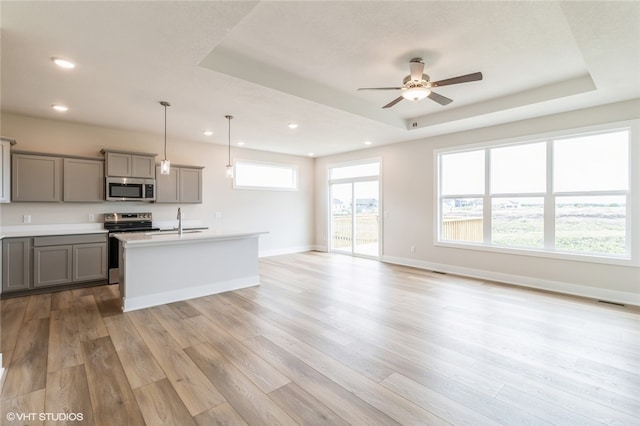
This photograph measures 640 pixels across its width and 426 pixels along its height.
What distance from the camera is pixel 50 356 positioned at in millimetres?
2514

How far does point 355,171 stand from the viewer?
754cm

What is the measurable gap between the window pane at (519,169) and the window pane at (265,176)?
188 inches

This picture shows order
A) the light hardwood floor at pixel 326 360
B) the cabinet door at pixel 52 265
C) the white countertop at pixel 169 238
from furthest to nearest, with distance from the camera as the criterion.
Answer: the cabinet door at pixel 52 265 → the white countertop at pixel 169 238 → the light hardwood floor at pixel 326 360

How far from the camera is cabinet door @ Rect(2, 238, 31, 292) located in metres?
4.02

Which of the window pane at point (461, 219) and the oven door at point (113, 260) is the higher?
the window pane at point (461, 219)

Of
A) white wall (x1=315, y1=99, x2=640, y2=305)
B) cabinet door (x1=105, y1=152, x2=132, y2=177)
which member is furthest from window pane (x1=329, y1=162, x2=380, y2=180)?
cabinet door (x1=105, y1=152, x2=132, y2=177)

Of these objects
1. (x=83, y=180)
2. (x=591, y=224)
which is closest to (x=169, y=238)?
(x=83, y=180)

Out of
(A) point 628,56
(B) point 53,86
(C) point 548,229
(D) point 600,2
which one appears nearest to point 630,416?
(D) point 600,2

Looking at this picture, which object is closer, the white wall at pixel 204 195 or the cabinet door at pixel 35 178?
the cabinet door at pixel 35 178

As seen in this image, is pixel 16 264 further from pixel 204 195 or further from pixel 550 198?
pixel 550 198

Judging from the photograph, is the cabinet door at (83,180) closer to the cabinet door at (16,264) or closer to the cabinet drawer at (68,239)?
the cabinet drawer at (68,239)

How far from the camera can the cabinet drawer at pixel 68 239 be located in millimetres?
4230

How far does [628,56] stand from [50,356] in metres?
5.82

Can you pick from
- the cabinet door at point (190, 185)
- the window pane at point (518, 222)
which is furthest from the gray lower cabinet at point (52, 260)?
the window pane at point (518, 222)
